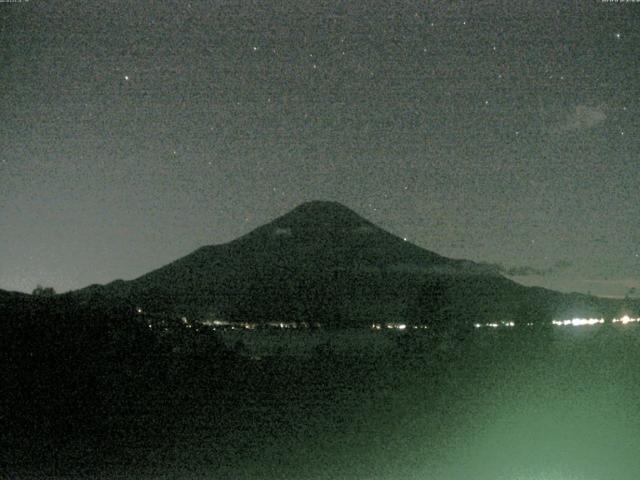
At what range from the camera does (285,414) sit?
533 inches

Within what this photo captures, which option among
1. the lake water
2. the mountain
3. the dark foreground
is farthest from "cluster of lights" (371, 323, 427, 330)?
the dark foreground

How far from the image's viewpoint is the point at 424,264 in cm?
12631

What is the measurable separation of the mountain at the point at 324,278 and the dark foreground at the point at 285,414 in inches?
1868

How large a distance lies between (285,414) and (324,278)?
323 feet

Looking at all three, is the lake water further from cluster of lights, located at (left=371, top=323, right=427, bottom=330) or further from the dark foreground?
cluster of lights, located at (left=371, top=323, right=427, bottom=330)

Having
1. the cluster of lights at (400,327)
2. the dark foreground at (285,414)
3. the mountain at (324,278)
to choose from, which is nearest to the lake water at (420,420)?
the dark foreground at (285,414)

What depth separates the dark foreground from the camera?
1030cm

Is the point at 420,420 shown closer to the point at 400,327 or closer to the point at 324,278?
the point at 400,327

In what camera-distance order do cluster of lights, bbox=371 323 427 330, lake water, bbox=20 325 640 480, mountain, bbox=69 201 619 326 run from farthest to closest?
mountain, bbox=69 201 619 326 → cluster of lights, bbox=371 323 427 330 → lake water, bbox=20 325 640 480

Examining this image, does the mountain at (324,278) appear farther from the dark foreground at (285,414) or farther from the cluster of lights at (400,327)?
the dark foreground at (285,414)

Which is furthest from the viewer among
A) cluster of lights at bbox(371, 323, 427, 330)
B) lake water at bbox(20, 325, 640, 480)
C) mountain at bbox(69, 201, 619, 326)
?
mountain at bbox(69, 201, 619, 326)

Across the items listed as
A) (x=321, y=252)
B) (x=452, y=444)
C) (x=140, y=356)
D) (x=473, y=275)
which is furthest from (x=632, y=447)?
(x=321, y=252)

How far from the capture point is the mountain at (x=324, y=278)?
77.8m

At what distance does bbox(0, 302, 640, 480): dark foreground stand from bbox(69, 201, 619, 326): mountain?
4745cm
